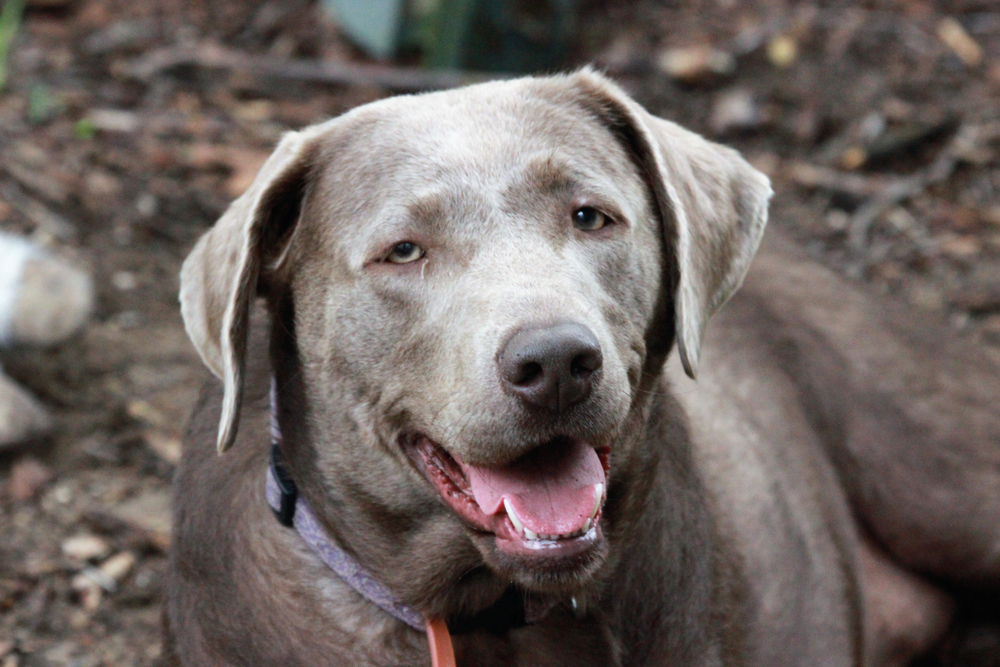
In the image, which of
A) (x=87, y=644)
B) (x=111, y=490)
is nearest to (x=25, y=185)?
(x=111, y=490)

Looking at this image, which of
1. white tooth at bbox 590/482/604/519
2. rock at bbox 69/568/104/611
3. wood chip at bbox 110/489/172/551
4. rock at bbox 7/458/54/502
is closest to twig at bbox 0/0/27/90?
rock at bbox 7/458/54/502

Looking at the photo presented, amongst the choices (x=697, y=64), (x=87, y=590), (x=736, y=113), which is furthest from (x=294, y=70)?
(x=87, y=590)

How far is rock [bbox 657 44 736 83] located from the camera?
7430 millimetres

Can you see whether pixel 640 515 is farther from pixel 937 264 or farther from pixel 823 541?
pixel 937 264

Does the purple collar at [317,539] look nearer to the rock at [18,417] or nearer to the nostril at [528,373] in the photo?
the nostril at [528,373]

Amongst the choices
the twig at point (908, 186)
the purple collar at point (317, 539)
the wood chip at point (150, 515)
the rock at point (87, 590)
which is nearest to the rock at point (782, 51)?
the twig at point (908, 186)

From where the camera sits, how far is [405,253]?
9.78 feet

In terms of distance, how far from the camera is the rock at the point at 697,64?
7430mm

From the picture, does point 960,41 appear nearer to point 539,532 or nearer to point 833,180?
point 833,180

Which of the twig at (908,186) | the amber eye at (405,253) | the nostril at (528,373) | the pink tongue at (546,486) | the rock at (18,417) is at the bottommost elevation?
the rock at (18,417)

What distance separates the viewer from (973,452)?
4.60 meters

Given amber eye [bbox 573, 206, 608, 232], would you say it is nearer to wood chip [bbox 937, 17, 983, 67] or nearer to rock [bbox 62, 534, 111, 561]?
rock [bbox 62, 534, 111, 561]

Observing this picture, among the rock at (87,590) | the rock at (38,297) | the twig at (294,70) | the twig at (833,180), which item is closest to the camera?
the rock at (87,590)

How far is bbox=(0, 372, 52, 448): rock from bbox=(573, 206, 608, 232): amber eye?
2499 millimetres
